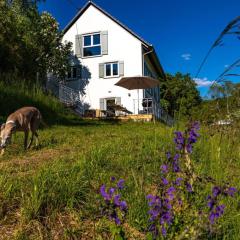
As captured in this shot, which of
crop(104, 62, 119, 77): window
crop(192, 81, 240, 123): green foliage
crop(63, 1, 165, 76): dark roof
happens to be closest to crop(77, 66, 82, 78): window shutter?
crop(104, 62, 119, 77): window

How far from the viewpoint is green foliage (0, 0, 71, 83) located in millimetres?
21516

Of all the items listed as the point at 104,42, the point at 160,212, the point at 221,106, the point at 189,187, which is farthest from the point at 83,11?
the point at 160,212

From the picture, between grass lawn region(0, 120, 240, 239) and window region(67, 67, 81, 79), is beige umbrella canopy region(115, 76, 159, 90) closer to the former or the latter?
window region(67, 67, 81, 79)

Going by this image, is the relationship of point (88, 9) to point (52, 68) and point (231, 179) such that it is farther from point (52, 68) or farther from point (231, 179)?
point (231, 179)

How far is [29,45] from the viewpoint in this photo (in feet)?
77.6

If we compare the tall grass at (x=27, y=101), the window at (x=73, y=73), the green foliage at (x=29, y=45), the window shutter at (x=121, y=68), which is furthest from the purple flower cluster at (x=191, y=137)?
the window at (x=73, y=73)

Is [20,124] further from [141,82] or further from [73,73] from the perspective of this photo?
[73,73]

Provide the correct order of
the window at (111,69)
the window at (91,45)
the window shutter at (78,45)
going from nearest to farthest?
the window at (111,69) < the window at (91,45) < the window shutter at (78,45)

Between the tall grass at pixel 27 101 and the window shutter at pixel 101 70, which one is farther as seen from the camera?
the window shutter at pixel 101 70

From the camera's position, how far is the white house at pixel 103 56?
1088 inches

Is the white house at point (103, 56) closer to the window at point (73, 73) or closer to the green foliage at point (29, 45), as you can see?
the window at point (73, 73)

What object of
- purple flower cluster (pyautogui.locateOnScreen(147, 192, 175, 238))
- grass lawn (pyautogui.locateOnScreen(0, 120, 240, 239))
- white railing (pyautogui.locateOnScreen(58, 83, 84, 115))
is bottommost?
grass lawn (pyautogui.locateOnScreen(0, 120, 240, 239))

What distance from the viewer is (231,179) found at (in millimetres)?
→ 3355

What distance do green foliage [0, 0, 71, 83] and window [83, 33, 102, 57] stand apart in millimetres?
1882
